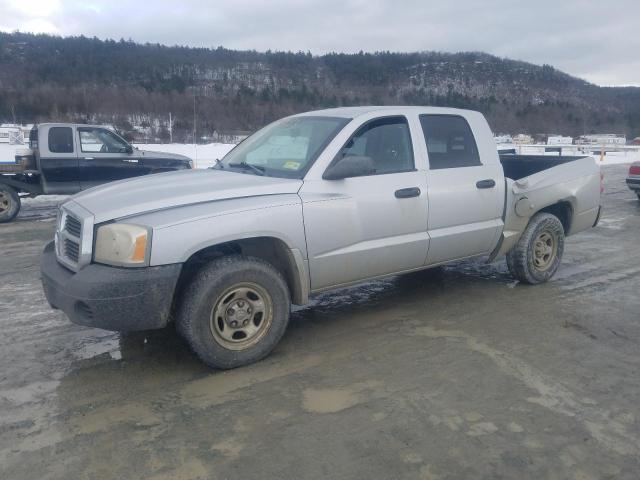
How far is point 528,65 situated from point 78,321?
10478 centimetres

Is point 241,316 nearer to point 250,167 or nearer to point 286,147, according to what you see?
point 250,167

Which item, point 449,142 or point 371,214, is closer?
point 371,214

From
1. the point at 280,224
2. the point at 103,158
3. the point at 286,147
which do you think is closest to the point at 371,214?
the point at 280,224

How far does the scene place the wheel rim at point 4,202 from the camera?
411 inches

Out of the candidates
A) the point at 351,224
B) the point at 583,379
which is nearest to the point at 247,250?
the point at 351,224

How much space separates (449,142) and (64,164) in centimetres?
843

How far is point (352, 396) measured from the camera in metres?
3.54

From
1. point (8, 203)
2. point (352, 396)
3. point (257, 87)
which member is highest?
point (257, 87)

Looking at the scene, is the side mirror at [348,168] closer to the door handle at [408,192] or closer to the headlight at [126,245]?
the door handle at [408,192]

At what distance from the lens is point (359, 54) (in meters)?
108

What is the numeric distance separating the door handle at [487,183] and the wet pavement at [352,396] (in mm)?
1132

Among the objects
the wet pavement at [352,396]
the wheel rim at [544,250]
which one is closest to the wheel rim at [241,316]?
the wet pavement at [352,396]

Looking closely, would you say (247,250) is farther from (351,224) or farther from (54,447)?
(54,447)

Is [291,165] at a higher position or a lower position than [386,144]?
lower
